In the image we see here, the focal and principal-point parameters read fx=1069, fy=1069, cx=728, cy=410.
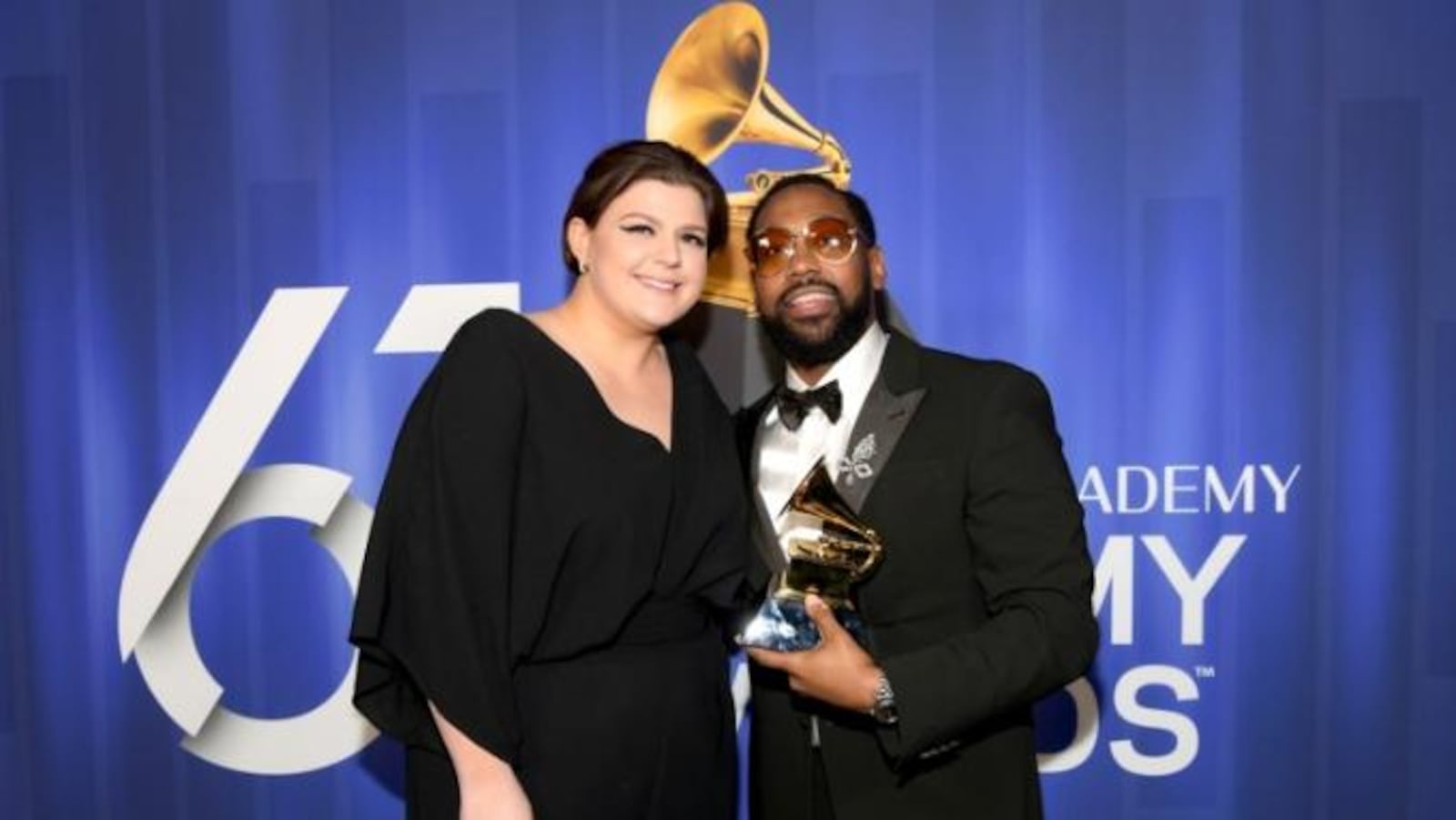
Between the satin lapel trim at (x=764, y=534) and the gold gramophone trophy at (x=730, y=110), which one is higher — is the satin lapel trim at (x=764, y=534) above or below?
below

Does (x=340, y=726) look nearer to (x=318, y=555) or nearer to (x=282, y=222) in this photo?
(x=318, y=555)

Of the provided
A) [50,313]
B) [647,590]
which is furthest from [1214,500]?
[50,313]

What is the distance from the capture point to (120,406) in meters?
2.89

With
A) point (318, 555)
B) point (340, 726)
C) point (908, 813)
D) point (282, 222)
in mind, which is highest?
point (282, 222)

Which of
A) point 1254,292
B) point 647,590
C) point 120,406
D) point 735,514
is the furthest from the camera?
point 120,406

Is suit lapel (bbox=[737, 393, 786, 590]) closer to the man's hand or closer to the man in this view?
the man

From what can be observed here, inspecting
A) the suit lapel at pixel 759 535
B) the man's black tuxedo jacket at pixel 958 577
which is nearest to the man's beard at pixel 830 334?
the man's black tuxedo jacket at pixel 958 577

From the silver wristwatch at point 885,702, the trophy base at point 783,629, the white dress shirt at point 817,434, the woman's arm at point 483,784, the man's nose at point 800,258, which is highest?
the man's nose at point 800,258

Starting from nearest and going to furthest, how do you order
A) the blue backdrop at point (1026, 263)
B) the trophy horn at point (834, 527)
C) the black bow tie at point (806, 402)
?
the trophy horn at point (834, 527) → the black bow tie at point (806, 402) → the blue backdrop at point (1026, 263)

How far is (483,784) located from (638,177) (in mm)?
1030

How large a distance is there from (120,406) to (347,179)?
882 millimetres

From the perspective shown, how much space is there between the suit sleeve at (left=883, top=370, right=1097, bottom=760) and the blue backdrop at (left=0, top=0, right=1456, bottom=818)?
915mm

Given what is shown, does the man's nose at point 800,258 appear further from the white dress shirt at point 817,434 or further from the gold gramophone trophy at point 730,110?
the gold gramophone trophy at point 730,110

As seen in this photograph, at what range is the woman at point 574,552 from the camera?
66.3 inches
